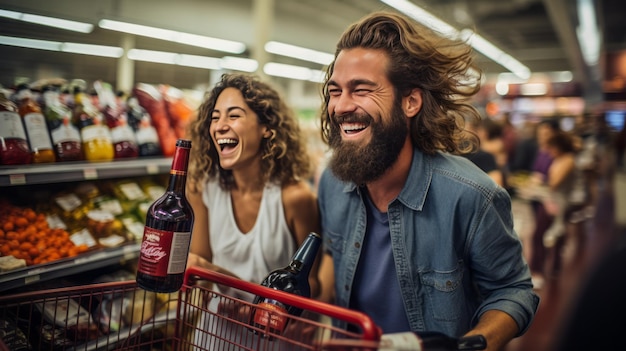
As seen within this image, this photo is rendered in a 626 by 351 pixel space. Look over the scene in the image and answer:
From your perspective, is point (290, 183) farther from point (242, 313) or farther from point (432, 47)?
point (432, 47)

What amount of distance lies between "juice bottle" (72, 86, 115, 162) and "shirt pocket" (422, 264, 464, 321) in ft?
6.38

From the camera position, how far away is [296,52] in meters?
8.67

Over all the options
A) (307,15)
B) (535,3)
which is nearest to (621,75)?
(535,3)

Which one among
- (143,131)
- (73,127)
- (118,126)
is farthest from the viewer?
(143,131)

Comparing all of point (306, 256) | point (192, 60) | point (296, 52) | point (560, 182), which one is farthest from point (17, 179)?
point (296, 52)

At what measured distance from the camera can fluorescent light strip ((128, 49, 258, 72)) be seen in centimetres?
428

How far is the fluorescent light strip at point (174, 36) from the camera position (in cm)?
368

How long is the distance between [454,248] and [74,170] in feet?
6.15

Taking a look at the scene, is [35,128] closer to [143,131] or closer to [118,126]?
[118,126]

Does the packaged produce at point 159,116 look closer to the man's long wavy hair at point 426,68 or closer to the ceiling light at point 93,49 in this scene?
the ceiling light at point 93,49

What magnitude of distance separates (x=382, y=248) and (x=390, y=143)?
1.31 feet

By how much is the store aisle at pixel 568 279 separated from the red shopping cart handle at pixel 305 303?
0.42 meters

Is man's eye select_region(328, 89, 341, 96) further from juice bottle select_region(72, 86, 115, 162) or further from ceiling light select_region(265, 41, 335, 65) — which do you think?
ceiling light select_region(265, 41, 335, 65)

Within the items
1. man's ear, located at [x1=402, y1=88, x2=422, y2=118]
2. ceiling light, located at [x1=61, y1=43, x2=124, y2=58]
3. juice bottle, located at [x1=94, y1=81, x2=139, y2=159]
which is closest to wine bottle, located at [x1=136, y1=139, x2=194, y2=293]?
man's ear, located at [x1=402, y1=88, x2=422, y2=118]
